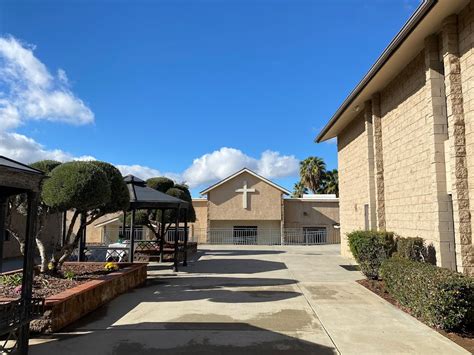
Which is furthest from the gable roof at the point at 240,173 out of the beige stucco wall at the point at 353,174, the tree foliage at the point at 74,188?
the tree foliage at the point at 74,188

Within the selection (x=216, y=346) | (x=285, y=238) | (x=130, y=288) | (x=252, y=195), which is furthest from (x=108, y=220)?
(x=216, y=346)

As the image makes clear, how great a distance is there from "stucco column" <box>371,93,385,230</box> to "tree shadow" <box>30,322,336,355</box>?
28.4 feet

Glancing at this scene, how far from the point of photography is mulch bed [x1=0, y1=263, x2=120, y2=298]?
25.5 feet

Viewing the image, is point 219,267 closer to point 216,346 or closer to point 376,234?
point 376,234

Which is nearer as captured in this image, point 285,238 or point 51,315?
point 51,315

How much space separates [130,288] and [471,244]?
8.17 m

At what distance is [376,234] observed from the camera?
480 inches

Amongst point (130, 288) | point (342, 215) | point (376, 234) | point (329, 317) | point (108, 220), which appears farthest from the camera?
point (108, 220)

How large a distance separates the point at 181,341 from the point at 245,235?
1271 inches

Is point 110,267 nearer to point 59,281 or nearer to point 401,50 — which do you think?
point 59,281

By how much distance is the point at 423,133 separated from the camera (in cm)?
1093

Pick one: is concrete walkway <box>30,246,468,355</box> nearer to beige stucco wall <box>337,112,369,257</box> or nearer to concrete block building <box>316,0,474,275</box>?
concrete block building <box>316,0,474,275</box>

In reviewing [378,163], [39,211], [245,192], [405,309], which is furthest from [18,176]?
[245,192]

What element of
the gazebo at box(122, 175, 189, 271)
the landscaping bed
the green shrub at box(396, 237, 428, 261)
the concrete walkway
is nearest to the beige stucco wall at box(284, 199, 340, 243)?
the gazebo at box(122, 175, 189, 271)
